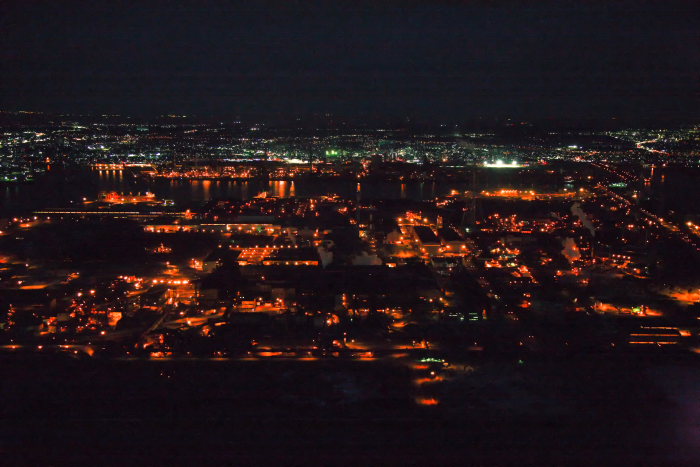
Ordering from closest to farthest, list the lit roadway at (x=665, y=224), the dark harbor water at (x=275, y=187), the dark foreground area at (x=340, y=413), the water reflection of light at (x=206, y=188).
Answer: the dark foreground area at (x=340, y=413)
the lit roadway at (x=665, y=224)
the dark harbor water at (x=275, y=187)
the water reflection of light at (x=206, y=188)

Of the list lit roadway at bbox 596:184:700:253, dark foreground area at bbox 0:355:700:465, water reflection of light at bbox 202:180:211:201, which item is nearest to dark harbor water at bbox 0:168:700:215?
water reflection of light at bbox 202:180:211:201

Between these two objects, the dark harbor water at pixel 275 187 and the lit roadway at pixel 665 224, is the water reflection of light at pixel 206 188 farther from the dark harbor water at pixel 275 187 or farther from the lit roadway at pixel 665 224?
the lit roadway at pixel 665 224

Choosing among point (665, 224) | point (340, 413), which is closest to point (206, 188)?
point (665, 224)

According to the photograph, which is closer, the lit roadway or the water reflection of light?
the lit roadway

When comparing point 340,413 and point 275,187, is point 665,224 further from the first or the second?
point 275,187

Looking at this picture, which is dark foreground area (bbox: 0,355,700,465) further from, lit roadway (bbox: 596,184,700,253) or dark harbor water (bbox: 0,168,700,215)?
dark harbor water (bbox: 0,168,700,215)

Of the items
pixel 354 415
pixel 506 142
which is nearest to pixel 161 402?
pixel 354 415

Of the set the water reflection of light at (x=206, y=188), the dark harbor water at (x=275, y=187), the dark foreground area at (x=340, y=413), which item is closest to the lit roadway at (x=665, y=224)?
the dark harbor water at (x=275, y=187)

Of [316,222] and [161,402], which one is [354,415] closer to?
[161,402]
